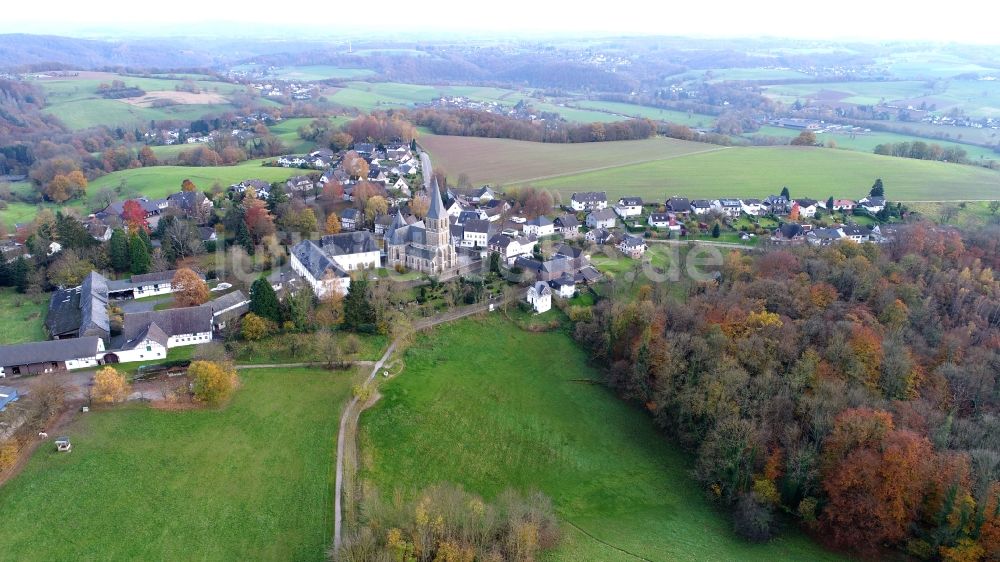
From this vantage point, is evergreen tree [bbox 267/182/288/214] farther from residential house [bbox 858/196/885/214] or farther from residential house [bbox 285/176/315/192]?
residential house [bbox 858/196/885/214]

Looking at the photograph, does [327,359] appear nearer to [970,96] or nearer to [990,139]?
[990,139]

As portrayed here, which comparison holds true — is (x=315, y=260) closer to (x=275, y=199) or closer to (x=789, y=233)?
(x=275, y=199)

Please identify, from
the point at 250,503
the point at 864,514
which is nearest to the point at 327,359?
the point at 250,503

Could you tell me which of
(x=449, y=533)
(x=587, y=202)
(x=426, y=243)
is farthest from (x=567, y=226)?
(x=449, y=533)

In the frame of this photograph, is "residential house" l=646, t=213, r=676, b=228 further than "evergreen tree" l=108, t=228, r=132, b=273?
Yes

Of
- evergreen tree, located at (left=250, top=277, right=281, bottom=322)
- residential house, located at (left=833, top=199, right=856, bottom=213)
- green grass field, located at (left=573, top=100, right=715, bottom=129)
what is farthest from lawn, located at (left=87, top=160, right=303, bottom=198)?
green grass field, located at (left=573, top=100, right=715, bottom=129)
